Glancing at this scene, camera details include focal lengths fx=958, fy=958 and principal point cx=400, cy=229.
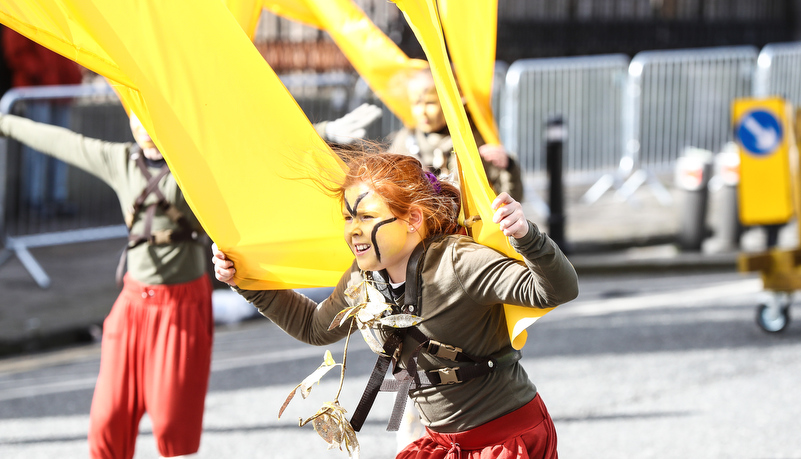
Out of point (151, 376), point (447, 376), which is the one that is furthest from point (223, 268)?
point (151, 376)

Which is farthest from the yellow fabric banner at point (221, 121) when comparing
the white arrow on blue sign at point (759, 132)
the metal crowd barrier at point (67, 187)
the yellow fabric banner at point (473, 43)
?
the metal crowd barrier at point (67, 187)

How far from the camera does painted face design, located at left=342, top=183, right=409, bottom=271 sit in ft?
8.34

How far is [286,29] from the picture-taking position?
50.5 feet

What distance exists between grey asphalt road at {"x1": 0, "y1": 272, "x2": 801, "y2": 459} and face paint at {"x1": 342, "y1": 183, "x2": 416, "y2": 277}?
2.48 meters

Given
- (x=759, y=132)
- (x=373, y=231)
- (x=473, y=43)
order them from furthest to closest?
(x=759, y=132) < (x=473, y=43) < (x=373, y=231)

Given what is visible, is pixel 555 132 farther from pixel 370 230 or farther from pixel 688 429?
pixel 370 230

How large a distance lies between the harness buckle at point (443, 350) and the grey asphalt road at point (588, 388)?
2.36 metres

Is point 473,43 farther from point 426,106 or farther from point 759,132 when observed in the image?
point 759,132

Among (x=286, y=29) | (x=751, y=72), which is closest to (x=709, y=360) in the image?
(x=751, y=72)

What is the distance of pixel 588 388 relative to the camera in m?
5.77

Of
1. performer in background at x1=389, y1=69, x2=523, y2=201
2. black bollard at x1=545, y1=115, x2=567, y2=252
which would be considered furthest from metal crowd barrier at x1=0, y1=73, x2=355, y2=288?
performer in background at x1=389, y1=69, x2=523, y2=201

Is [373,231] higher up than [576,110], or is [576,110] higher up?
[373,231]

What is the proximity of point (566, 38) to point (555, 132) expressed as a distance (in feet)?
29.0

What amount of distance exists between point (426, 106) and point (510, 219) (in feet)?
7.20
